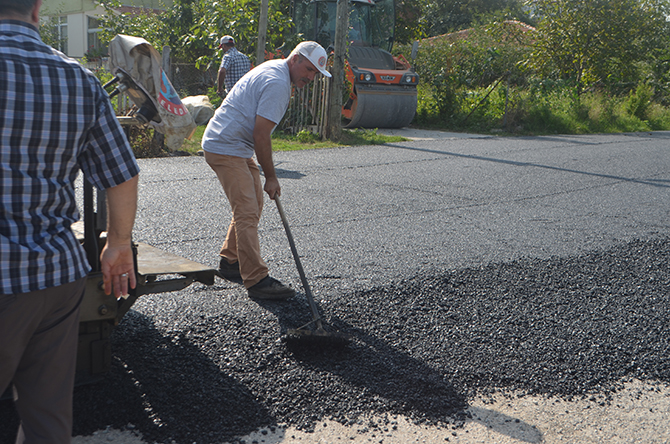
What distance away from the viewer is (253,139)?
4.02m

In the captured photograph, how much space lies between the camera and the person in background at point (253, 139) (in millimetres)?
3871

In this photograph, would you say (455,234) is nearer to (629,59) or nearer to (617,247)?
(617,247)

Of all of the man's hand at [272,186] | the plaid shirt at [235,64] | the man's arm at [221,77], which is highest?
the plaid shirt at [235,64]

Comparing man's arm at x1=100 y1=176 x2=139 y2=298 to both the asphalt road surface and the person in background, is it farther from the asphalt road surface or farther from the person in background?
the person in background

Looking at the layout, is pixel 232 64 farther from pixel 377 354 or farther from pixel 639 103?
pixel 639 103

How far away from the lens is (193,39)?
48.9 feet

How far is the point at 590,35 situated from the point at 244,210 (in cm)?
2043

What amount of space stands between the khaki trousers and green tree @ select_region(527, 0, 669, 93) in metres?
19.8

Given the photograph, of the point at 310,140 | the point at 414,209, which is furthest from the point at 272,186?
the point at 310,140

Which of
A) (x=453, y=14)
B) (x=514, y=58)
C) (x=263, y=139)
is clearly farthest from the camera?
(x=453, y=14)

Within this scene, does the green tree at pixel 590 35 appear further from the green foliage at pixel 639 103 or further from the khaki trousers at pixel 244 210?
the khaki trousers at pixel 244 210

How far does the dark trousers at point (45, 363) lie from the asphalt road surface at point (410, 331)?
767 mm

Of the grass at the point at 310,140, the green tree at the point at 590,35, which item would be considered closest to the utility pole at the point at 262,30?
the grass at the point at 310,140

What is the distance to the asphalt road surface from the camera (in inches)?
105
